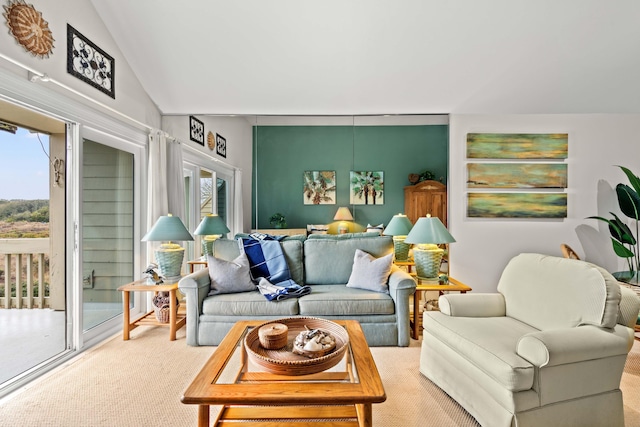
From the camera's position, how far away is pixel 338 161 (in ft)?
13.3

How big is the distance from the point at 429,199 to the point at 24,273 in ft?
12.7

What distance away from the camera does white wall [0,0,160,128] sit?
7.34 ft

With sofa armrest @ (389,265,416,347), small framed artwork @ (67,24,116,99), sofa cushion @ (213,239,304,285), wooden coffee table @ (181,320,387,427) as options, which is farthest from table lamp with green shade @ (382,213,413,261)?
small framed artwork @ (67,24,116,99)

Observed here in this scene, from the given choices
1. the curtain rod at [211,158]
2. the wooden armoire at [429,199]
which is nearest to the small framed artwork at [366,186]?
the wooden armoire at [429,199]

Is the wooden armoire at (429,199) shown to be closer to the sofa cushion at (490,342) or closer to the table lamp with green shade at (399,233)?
the table lamp with green shade at (399,233)

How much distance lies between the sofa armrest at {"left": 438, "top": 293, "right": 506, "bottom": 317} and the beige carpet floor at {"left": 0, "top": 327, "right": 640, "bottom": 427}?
52cm

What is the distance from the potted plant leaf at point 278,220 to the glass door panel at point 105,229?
59.5 inches

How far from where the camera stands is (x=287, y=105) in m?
4.00

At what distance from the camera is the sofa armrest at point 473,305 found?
2375 mm

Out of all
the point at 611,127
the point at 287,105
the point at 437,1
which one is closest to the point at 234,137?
the point at 287,105

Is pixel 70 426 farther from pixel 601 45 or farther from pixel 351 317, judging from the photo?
pixel 601 45

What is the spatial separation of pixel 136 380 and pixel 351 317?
165 centimetres

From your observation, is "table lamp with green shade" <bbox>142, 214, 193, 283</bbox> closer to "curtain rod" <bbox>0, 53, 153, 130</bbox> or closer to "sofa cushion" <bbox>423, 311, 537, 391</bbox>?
"curtain rod" <bbox>0, 53, 153, 130</bbox>

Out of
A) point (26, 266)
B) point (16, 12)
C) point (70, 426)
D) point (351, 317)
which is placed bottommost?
point (70, 426)
